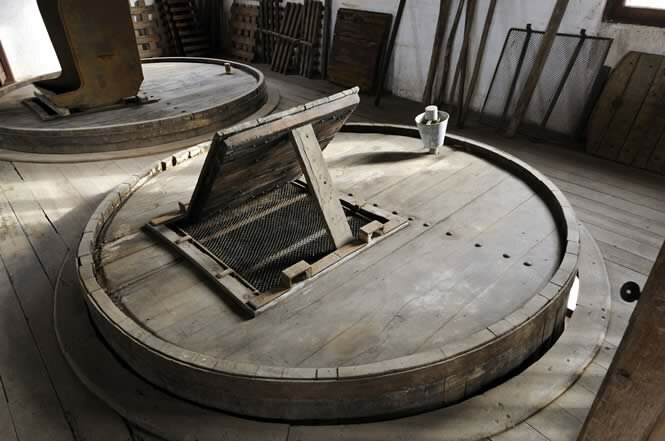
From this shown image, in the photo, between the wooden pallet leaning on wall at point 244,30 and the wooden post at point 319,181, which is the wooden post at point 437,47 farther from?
the wooden pallet leaning on wall at point 244,30

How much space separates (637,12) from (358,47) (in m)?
3.21

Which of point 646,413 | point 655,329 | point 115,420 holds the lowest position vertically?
point 115,420

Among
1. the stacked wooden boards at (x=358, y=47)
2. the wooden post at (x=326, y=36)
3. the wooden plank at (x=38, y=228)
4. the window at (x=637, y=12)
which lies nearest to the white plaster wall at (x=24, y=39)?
the wooden plank at (x=38, y=228)

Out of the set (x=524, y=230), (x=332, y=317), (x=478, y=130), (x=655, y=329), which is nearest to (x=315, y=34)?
(x=478, y=130)

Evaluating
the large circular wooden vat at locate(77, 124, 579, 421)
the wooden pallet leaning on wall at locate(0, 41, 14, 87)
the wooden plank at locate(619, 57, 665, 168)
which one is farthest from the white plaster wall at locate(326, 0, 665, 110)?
the wooden pallet leaning on wall at locate(0, 41, 14, 87)

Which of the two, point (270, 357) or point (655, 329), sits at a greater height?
point (655, 329)

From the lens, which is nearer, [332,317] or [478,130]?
[332,317]

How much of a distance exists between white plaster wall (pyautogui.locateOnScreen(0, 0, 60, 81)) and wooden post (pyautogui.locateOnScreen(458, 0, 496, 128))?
20.0 ft

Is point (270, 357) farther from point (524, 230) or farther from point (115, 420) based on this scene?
point (524, 230)

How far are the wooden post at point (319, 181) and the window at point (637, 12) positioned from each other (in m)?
3.43

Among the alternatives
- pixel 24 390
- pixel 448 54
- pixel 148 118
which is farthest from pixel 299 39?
pixel 24 390

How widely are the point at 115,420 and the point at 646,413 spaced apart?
1753 mm

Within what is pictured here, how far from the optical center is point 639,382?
3.18 feet

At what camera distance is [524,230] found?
2.44m
